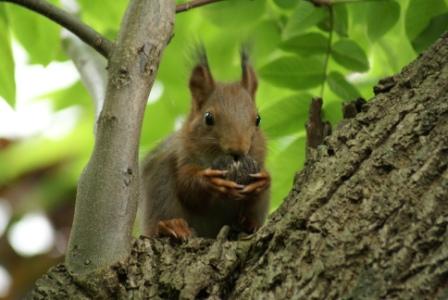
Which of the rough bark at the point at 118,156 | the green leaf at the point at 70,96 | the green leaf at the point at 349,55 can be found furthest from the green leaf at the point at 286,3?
the green leaf at the point at 70,96

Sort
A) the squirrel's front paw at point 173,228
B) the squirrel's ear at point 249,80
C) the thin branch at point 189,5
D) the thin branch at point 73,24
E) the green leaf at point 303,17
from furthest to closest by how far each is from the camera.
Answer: the squirrel's ear at point 249,80 < the green leaf at point 303,17 < the squirrel's front paw at point 173,228 < the thin branch at point 189,5 < the thin branch at point 73,24

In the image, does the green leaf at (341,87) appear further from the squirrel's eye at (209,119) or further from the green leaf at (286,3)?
the squirrel's eye at (209,119)

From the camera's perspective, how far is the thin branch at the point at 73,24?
2.85m

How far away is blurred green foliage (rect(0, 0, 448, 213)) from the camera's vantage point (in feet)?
11.4

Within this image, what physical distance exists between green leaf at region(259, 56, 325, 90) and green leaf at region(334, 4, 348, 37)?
0.18 m

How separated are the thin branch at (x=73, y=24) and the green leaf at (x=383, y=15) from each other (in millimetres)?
1231

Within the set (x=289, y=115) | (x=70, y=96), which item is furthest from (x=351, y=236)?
(x=70, y=96)

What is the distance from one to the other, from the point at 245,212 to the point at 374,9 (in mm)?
1146

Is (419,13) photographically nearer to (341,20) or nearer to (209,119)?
(341,20)

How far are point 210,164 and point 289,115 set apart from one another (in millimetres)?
595

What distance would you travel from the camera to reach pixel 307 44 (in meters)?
3.62

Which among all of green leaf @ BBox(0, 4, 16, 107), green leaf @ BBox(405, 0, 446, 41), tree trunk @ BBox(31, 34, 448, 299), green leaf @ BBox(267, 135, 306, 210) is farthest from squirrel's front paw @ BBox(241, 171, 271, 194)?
green leaf @ BBox(0, 4, 16, 107)

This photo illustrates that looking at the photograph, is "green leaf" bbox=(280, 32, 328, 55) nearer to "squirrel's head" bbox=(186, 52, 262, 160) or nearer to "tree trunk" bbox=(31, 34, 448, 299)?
"squirrel's head" bbox=(186, 52, 262, 160)

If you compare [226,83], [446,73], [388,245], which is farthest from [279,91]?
[388,245]
